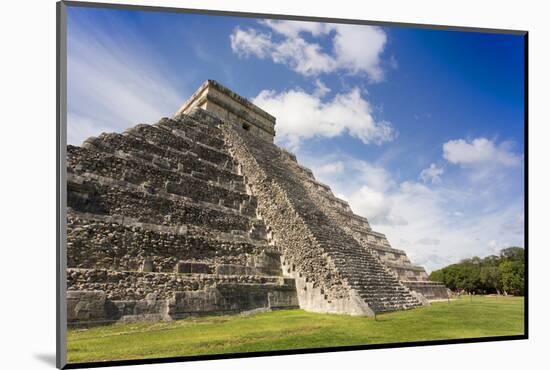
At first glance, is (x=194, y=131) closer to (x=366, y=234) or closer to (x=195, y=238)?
(x=195, y=238)

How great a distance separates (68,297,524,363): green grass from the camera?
662 centimetres

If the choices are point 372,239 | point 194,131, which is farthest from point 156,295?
point 372,239

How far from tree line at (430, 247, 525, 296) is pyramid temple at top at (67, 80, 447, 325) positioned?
2718 mm

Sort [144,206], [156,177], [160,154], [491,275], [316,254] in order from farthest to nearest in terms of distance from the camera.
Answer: [491,275]
[160,154]
[316,254]
[156,177]
[144,206]

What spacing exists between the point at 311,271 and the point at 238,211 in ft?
10.4

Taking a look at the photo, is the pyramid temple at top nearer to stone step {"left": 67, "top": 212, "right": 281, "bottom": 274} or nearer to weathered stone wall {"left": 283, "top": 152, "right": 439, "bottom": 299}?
stone step {"left": 67, "top": 212, "right": 281, "bottom": 274}

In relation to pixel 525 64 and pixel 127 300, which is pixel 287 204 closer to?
pixel 127 300

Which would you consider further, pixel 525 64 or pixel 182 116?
pixel 182 116

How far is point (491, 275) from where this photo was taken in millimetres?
14719

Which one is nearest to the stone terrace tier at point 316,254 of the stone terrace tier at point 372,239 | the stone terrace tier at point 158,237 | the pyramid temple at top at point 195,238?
the pyramid temple at top at point 195,238

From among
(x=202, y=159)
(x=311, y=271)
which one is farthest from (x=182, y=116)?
(x=311, y=271)

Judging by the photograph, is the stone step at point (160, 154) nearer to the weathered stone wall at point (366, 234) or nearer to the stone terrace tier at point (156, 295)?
the stone terrace tier at point (156, 295)

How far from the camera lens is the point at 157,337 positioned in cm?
707

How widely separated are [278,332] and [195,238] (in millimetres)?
3590
